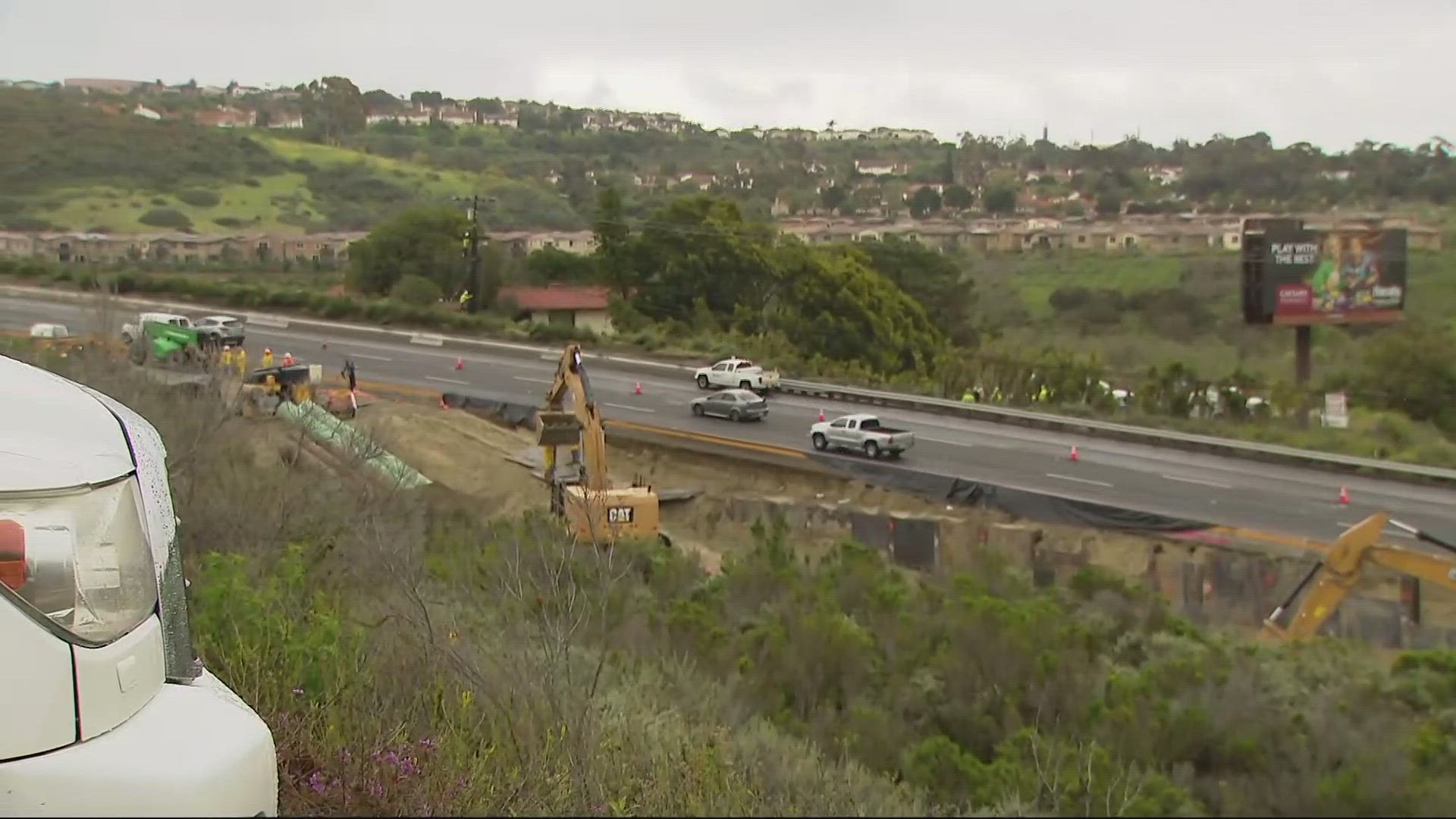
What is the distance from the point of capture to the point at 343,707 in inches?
215

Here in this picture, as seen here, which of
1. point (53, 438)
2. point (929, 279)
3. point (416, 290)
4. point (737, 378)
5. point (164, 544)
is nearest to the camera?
point (53, 438)

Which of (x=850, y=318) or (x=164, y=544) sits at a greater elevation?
(x=164, y=544)

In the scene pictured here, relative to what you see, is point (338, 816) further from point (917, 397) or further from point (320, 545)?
point (917, 397)

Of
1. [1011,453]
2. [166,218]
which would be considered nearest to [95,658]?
[1011,453]

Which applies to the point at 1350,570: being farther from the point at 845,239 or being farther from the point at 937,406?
the point at 845,239

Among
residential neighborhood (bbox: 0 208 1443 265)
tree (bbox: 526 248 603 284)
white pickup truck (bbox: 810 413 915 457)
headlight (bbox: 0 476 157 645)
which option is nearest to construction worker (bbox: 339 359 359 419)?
white pickup truck (bbox: 810 413 915 457)

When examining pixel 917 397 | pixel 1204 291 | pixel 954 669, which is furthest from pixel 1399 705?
pixel 1204 291

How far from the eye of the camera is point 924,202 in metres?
114

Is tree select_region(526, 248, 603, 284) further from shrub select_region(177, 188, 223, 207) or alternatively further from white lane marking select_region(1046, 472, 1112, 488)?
white lane marking select_region(1046, 472, 1112, 488)

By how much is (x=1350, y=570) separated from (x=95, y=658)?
17.1 meters

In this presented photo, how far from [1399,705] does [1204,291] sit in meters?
59.9

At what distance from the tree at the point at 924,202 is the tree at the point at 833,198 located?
→ 5733mm

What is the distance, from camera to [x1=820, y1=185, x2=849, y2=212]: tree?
109 m

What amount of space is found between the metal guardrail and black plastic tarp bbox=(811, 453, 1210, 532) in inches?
256
